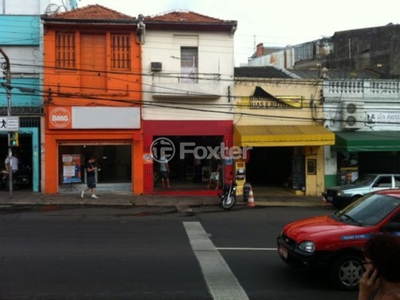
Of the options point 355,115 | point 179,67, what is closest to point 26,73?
point 179,67

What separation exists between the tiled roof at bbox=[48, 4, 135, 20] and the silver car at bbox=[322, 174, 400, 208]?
39.3 feet

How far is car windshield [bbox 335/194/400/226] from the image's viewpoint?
6.36 m

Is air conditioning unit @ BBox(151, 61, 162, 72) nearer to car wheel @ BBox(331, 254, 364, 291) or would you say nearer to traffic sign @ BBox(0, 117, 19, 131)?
traffic sign @ BBox(0, 117, 19, 131)

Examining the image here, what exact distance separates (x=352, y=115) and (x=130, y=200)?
11357mm

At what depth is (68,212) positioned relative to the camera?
1452cm

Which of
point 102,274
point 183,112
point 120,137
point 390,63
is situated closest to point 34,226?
point 102,274

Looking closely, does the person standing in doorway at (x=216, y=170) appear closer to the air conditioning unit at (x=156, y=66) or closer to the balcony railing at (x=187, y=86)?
the balcony railing at (x=187, y=86)

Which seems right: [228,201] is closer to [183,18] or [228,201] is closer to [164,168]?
[164,168]

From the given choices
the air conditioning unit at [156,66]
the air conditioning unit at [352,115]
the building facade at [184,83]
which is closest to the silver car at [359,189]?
the air conditioning unit at [352,115]

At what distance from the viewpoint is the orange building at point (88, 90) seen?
771 inches

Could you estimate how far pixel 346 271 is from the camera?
6043 mm

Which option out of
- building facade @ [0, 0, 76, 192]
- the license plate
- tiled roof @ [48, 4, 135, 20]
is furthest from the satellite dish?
the license plate

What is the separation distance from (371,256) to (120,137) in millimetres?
18115

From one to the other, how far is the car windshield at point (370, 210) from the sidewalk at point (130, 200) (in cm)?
1079
